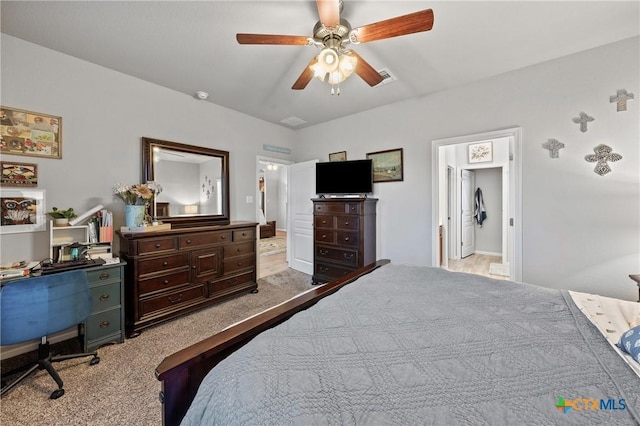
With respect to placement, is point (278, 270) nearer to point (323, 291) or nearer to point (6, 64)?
point (323, 291)

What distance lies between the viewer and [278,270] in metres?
4.52

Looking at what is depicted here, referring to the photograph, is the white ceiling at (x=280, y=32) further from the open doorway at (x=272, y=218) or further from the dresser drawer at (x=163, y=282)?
the open doorway at (x=272, y=218)

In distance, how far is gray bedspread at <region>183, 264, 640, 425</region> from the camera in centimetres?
66

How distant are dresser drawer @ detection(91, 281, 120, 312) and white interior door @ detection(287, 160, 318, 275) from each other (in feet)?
8.82

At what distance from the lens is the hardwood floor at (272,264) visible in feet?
14.4

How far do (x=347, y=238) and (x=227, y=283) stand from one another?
174 centimetres

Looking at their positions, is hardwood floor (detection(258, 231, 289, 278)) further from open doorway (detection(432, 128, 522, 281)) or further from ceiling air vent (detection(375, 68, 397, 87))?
ceiling air vent (detection(375, 68, 397, 87))

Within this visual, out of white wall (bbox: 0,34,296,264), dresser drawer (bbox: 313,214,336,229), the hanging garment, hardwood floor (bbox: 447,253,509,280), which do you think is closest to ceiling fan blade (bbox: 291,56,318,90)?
white wall (bbox: 0,34,296,264)

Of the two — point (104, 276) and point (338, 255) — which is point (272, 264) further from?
point (104, 276)

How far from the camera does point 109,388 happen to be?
66.6 inches

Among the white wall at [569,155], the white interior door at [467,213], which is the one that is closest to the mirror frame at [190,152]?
the white wall at [569,155]

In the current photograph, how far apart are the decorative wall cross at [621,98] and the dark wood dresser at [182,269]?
13.2 feet

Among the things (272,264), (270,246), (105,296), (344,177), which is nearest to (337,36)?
(344,177)

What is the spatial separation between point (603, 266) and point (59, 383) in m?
4.53
